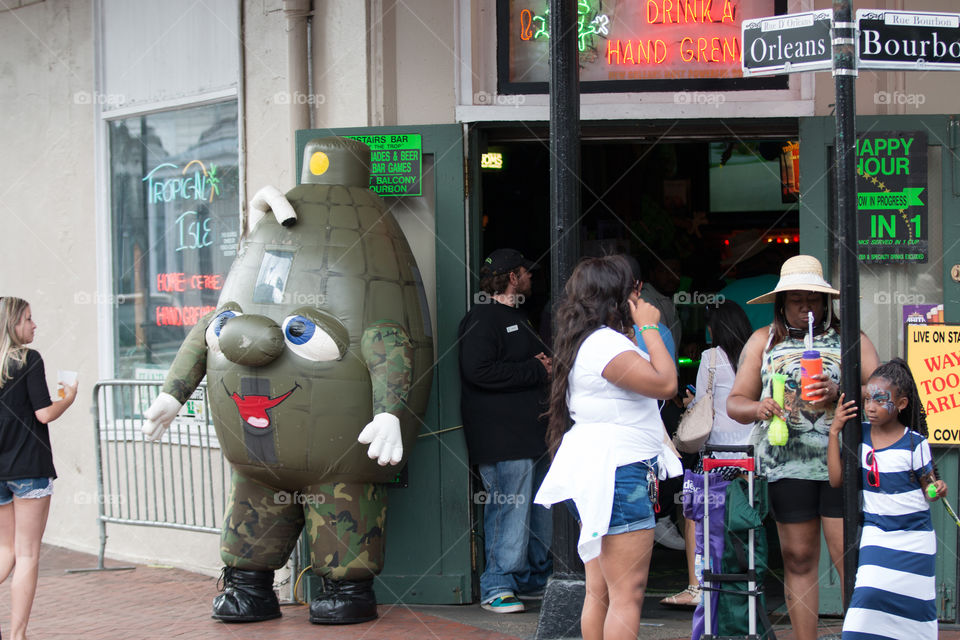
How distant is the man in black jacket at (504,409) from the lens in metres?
6.17

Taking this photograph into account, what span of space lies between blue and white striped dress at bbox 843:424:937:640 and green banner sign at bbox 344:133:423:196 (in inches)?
120

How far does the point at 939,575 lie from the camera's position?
19.2 feet

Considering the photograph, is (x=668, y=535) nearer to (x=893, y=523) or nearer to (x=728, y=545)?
(x=728, y=545)

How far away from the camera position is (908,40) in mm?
4258

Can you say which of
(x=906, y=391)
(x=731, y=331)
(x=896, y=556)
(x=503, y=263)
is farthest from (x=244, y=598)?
(x=906, y=391)

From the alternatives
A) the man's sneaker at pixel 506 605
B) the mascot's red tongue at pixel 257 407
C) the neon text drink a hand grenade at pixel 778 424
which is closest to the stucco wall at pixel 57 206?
the mascot's red tongue at pixel 257 407

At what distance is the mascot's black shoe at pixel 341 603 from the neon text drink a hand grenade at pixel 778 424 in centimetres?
238

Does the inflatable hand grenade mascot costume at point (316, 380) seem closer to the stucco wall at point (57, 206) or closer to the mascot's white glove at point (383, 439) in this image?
the mascot's white glove at point (383, 439)

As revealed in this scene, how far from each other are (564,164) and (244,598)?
286 cm

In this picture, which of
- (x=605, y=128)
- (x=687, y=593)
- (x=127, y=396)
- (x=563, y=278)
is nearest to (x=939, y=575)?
(x=687, y=593)

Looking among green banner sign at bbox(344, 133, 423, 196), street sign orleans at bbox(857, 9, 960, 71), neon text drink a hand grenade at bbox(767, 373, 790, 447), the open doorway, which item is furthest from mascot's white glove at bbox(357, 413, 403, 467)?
the open doorway

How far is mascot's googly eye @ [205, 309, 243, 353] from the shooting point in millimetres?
5617

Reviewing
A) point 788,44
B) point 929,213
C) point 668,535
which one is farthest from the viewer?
point 668,535

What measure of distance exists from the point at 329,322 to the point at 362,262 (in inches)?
14.9
